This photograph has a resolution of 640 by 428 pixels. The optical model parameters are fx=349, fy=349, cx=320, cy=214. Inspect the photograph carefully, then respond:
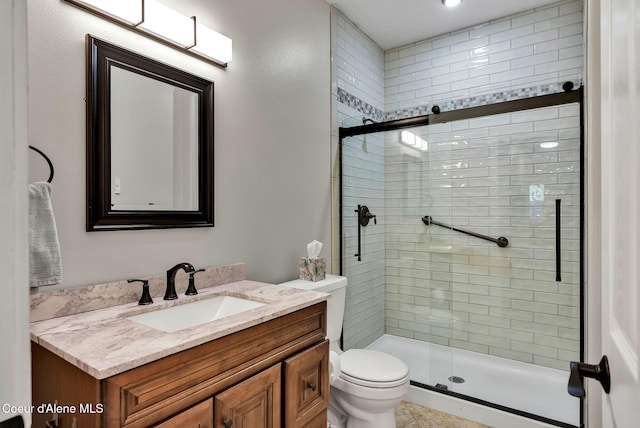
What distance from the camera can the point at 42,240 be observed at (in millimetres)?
1034

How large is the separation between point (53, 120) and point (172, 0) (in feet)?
2.37

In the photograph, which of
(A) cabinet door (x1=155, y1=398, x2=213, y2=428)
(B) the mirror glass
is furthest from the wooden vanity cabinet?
(B) the mirror glass

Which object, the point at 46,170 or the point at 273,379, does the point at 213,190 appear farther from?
the point at 273,379

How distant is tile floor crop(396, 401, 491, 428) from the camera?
82.4 inches

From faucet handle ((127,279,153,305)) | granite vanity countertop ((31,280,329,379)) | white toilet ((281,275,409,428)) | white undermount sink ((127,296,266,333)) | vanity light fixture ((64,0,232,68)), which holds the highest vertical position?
vanity light fixture ((64,0,232,68))

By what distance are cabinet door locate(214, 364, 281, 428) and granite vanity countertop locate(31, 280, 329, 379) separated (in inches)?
7.6

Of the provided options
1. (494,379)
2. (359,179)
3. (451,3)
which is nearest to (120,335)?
(359,179)

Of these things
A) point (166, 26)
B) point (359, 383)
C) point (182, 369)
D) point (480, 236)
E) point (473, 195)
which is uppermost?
point (166, 26)

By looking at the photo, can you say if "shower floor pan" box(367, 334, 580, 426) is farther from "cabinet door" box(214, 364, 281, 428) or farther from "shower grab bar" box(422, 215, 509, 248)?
"cabinet door" box(214, 364, 281, 428)

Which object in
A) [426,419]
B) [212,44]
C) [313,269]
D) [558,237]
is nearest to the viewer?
[212,44]

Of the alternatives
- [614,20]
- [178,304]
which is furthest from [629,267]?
[178,304]

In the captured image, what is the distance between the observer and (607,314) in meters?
0.71

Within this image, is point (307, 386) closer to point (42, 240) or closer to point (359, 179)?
point (42, 240)

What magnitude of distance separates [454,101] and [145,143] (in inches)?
98.4
